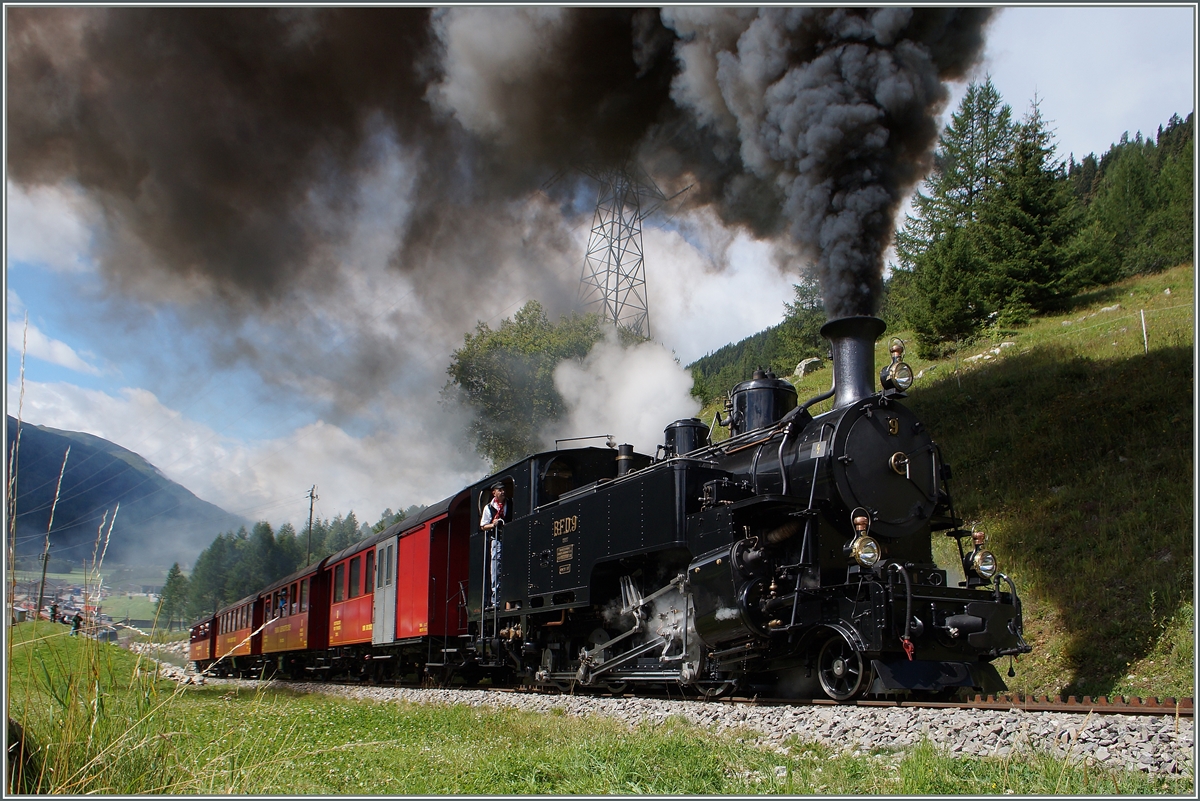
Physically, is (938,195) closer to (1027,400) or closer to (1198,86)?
(1027,400)

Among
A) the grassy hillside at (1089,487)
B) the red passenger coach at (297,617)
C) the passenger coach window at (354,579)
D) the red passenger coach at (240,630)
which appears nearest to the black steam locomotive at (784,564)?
the grassy hillside at (1089,487)

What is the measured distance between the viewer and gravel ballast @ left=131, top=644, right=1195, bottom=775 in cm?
424

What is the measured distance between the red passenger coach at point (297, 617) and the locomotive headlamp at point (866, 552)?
1196 centimetres

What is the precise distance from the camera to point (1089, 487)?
11805 millimetres

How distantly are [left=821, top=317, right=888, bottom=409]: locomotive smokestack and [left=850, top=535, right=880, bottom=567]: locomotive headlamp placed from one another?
1.64 metres

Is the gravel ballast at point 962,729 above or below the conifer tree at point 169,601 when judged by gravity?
below

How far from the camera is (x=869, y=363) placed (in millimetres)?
8070

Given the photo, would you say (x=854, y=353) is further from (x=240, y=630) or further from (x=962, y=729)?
(x=240, y=630)

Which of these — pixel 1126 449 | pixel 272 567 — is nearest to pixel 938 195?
pixel 1126 449

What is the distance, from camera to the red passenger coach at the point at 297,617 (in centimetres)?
1697

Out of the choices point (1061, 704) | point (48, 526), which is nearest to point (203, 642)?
point (1061, 704)

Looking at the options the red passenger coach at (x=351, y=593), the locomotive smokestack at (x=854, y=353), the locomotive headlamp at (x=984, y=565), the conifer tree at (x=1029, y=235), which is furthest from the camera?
the conifer tree at (x=1029, y=235)

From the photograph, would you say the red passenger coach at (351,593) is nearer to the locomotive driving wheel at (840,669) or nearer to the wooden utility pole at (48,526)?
the locomotive driving wheel at (840,669)

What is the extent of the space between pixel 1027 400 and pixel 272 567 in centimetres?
6633
